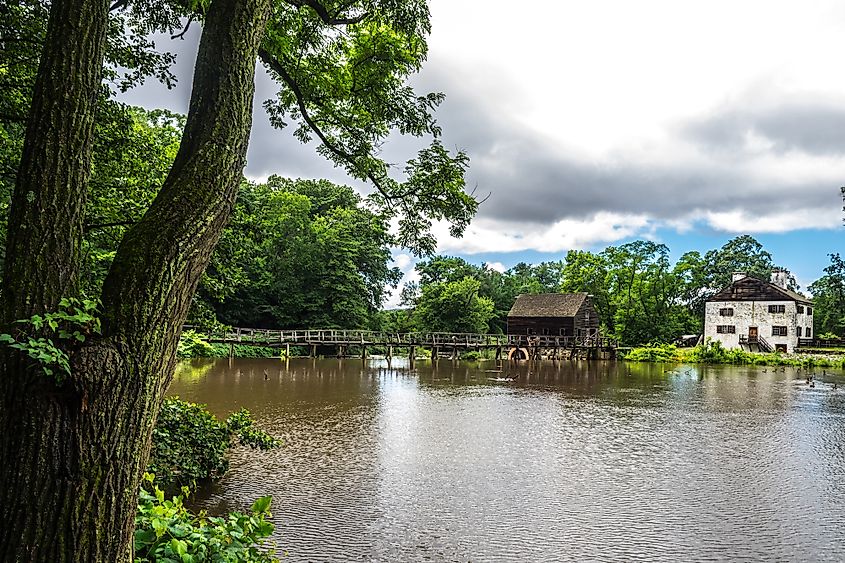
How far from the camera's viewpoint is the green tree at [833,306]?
41625 millimetres

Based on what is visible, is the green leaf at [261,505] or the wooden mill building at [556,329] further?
the wooden mill building at [556,329]

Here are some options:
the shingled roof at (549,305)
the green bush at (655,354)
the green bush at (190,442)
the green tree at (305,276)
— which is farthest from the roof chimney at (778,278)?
the green bush at (190,442)

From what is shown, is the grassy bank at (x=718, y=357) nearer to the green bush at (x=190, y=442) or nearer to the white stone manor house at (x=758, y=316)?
the white stone manor house at (x=758, y=316)

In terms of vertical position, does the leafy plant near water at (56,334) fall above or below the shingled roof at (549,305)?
below

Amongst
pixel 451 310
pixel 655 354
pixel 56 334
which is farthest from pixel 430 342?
pixel 56 334

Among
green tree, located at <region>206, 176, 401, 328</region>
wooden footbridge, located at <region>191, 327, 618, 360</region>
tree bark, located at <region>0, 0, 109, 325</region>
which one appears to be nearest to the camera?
tree bark, located at <region>0, 0, 109, 325</region>

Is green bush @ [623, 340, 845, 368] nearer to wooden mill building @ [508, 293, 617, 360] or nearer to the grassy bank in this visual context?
the grassy bank

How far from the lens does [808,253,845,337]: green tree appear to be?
4162cm

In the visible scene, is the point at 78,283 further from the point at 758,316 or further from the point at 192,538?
the point at 758,316

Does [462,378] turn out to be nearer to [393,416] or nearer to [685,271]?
[393,416]

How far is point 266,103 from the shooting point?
7875mm

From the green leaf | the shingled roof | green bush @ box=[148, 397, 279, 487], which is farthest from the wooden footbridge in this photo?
the green leaf

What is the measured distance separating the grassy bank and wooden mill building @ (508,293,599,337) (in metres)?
4.22

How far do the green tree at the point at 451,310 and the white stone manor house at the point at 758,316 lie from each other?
18.5 meters
